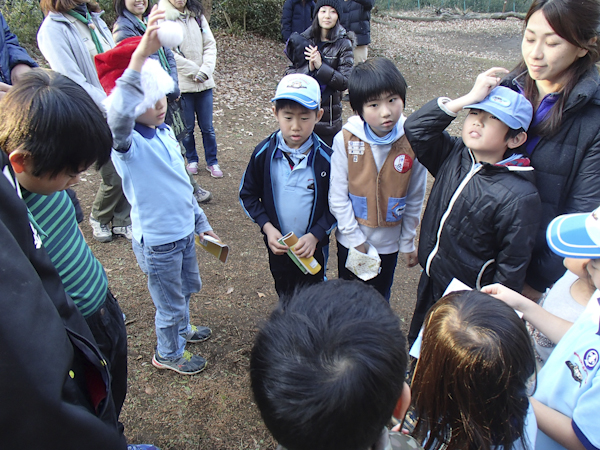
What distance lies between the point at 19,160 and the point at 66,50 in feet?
8.50

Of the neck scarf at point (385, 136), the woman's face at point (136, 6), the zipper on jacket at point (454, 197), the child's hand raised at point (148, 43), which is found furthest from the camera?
the woman's face at point (136, 6)

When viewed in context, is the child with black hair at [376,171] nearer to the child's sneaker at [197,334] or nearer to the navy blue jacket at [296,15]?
the child's sneaker at [197,334]

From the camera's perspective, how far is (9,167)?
1142mm

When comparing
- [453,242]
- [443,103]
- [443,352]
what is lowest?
[453,242]

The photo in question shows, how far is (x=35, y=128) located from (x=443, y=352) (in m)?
1.45

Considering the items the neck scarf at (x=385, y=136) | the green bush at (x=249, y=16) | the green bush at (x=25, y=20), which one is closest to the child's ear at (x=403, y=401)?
the neck scarf at (x=385, y=136)

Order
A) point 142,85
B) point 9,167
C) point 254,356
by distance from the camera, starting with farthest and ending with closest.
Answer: point 142,85 < point 9,167 < point 254,356

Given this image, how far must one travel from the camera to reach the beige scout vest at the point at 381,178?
7.73 ft

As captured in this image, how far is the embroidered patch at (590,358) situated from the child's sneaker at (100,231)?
3834 millimetres

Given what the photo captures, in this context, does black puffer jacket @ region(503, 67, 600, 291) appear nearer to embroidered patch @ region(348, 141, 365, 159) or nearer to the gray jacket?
embroidered patch @ region(348, 141, 365, 159)

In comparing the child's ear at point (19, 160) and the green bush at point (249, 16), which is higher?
the child's ear at point (19, 160)

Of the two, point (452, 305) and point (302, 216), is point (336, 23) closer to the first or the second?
Result: point (302, 216)

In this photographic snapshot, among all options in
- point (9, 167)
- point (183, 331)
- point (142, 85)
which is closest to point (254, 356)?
point (9, 167)

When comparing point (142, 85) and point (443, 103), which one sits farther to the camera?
point (443, 103)
